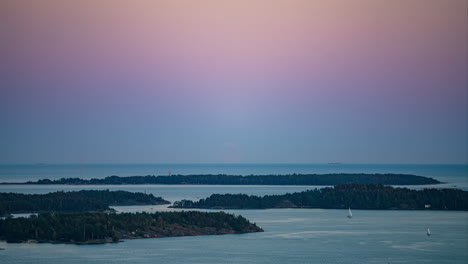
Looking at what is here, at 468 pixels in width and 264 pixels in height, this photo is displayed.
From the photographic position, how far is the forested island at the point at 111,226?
72.1 meters

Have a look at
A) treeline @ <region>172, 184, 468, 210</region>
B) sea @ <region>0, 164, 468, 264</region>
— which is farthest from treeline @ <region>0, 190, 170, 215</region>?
sea @ <region>0, 164, 468, 264</region>

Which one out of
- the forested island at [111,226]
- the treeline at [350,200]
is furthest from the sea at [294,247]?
the treeline at [350,200]

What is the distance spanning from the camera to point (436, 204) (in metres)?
119

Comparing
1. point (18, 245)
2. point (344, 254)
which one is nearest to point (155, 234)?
point (18, 245)

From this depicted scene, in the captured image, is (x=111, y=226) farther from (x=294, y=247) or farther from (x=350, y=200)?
(x=350, y=200)

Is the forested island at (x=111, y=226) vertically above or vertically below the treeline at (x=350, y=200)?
below

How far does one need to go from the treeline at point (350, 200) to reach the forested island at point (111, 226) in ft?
102

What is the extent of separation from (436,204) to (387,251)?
166ft

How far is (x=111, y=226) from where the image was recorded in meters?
74.2

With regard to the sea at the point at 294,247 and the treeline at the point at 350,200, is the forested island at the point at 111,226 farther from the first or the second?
the treeline at the point at 350,200

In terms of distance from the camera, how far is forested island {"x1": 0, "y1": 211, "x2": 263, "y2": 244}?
72.1 m

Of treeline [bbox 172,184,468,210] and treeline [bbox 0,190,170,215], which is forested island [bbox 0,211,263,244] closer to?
treeline [bbox 0,190,170,215]

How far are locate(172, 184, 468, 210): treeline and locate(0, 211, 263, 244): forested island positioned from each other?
102ft

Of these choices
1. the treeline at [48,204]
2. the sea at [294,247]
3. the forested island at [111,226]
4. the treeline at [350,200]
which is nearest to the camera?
the sea at [294,247]
